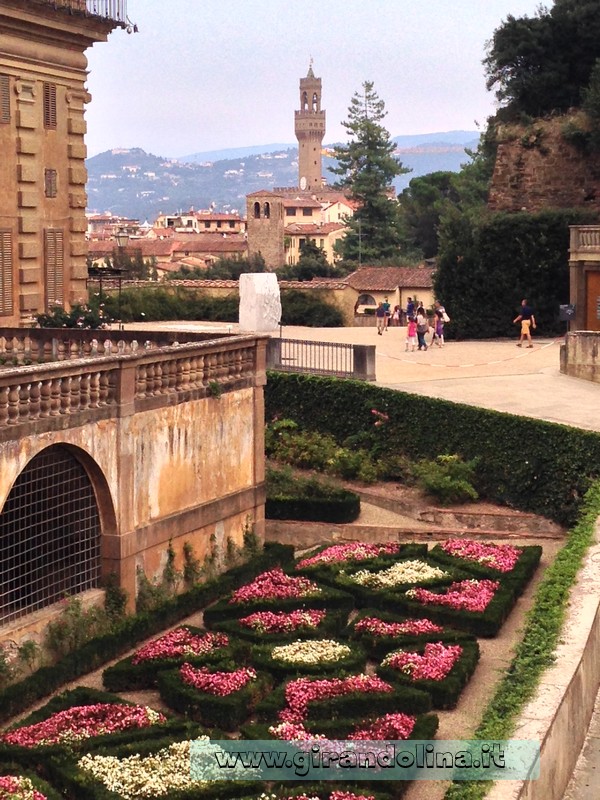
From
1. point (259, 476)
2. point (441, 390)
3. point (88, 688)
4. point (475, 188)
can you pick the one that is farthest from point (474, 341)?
point (475, 188)

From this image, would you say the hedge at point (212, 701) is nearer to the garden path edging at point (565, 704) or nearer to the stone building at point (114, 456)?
the stone building at point (114, 456)

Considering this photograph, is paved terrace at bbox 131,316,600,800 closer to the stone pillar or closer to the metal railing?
the metal railing

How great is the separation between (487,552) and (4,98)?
49.8ft

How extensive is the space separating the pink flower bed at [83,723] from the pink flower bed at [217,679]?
850 millimetres

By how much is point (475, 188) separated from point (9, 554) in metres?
77.5

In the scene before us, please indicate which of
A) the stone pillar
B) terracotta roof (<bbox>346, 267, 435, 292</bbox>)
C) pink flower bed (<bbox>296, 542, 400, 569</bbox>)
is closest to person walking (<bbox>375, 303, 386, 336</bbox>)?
the stone pillar

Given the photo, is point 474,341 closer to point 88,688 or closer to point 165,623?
point 165,623

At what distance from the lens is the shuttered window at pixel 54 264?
32531 millimetres

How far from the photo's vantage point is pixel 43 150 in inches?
1254

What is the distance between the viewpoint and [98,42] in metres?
32.8

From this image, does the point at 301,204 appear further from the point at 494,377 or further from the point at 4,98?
the point at 4,98

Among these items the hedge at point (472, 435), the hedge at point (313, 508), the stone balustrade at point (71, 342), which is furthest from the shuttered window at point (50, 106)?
the hedge at point (313, 508)

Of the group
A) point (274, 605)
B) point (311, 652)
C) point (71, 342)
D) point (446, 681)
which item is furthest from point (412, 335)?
point (446, 681)

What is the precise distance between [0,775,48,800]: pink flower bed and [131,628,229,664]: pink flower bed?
3903mm
